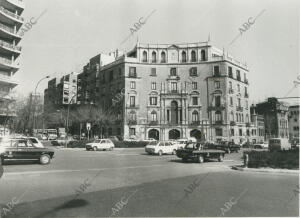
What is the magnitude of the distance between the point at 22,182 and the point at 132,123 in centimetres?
4748

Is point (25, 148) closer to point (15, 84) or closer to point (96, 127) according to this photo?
point (15, 84)

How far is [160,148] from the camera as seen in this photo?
2709cm

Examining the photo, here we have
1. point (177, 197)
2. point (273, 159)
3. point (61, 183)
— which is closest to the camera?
point (177, 197)

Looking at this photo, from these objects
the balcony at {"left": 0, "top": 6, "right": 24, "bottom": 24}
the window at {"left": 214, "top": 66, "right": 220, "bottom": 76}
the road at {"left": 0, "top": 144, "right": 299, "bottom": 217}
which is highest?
the balcony at {"left": 0, "top": 6, "right": 24, "bottom": 24}

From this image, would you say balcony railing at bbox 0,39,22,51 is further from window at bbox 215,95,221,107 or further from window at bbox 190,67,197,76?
window at bbox 215,95,221,107

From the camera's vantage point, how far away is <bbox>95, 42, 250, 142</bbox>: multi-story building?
58781mm

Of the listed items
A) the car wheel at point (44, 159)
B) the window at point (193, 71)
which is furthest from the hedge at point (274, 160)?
the window at point (193, 71)

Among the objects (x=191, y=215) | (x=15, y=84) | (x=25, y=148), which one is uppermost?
(x=15, y=84)

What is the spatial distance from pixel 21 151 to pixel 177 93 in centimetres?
4657

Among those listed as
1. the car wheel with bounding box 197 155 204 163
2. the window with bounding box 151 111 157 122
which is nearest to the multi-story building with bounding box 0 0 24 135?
the window with bounding box 151 111 157 122

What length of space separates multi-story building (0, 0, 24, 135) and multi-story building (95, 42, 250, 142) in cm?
2052

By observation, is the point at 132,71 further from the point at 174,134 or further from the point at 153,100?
the point at 174,134

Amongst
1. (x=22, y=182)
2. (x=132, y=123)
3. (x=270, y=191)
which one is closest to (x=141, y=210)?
(x=270, y=191)

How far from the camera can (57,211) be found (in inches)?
277
